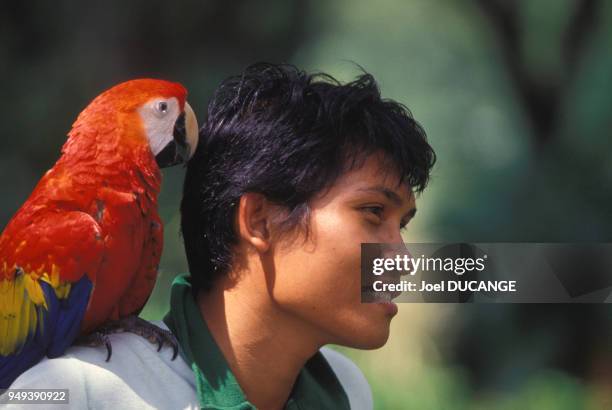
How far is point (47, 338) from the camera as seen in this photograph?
2.77 feet

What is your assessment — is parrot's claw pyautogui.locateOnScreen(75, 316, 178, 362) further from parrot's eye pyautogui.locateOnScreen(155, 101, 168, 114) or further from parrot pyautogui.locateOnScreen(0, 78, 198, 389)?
parrot's eye pyautogui.locateOnScreen(155, 101, 168, 114)

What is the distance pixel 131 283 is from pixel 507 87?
0.96 metres

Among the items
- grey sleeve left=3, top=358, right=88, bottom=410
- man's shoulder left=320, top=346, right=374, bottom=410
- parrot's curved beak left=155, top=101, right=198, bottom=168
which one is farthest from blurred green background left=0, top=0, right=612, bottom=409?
grey sleeve left=3, top=358, right=88, bottom=410

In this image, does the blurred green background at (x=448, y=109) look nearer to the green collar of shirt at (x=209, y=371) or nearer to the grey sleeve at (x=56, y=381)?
the green collar of shirt at (x=209, y=371)

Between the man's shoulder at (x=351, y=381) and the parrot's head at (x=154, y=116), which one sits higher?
Result: the parrot's head at (x=154, y=116)

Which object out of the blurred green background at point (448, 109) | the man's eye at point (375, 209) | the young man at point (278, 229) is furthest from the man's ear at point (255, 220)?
the blurred green background at point (448, 109)

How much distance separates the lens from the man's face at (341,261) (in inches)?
35.2

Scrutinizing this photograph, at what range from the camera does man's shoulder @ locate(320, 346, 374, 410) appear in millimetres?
1078

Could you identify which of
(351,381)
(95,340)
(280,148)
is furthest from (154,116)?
(351,381)

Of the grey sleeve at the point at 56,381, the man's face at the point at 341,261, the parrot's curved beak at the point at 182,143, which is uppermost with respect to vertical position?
the parrot's curved beak at the point at 182,143

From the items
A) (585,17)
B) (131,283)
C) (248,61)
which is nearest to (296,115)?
(131,283)

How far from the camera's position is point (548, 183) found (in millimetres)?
1607

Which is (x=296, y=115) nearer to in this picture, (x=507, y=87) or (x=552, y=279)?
(x=552, y=279)

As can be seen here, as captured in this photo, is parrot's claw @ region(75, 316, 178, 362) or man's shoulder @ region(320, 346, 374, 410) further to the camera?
man's shoulder @ region(320, 346, 374, 410)
